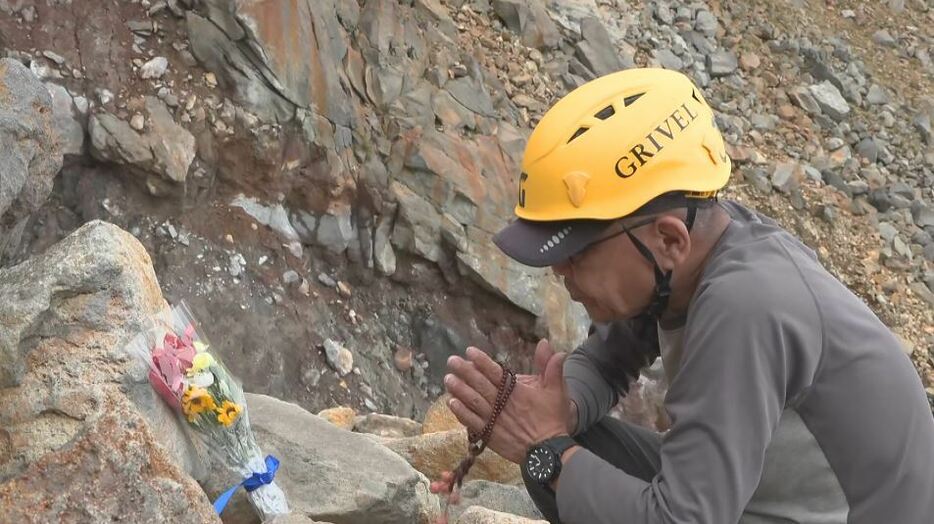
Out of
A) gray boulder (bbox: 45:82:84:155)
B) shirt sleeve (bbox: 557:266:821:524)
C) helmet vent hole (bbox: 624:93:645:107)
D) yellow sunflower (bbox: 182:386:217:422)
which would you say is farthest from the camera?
gray boulder (bbox: 45:82:84:155)

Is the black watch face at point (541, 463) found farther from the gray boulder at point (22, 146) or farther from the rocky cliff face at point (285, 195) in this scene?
the gray boulder at point (22, 146)

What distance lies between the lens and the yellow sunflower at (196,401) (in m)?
3.72

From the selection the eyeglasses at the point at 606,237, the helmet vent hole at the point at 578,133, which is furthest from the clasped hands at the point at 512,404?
the helmet vent hole at the point at 578,133

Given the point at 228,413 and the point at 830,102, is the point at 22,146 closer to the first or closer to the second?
the point at 228,413

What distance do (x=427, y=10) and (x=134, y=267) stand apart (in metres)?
7.84

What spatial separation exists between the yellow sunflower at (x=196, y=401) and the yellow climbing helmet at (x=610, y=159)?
129 centimetres

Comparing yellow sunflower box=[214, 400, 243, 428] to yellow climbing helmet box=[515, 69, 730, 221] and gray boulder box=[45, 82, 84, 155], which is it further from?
gray boulder box=[45, 82, 84, 155]

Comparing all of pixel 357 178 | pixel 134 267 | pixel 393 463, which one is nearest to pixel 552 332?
pixel 357 178

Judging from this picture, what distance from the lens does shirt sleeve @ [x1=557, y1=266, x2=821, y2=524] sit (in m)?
2.86

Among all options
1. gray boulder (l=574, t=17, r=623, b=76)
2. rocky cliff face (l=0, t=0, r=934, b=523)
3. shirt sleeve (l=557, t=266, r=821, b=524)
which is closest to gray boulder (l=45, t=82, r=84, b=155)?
rocky cliff face (l=0, t=0, r=934, b=523)

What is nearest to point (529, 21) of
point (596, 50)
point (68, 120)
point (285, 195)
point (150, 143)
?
point (596, 50)

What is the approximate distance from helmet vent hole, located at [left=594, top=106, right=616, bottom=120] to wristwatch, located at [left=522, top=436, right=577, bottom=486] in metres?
1.10

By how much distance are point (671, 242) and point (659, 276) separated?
0.39ft

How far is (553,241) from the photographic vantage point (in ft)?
10.7
